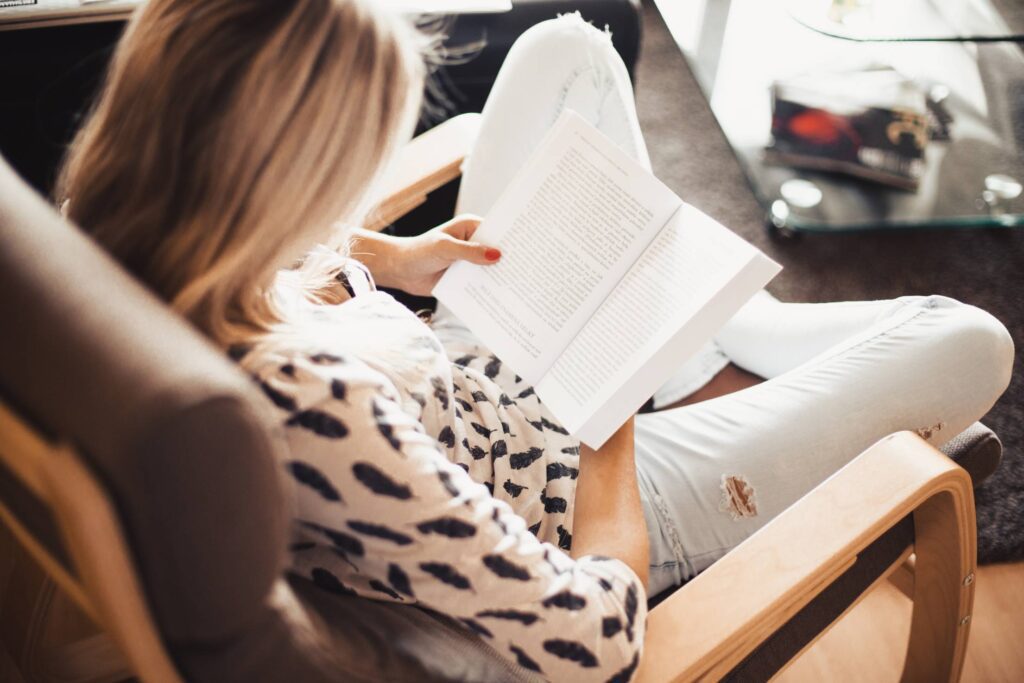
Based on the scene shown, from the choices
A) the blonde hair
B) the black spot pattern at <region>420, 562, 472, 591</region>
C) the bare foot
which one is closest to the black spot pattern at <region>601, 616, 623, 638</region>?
the black spot pattern at <region>420, 562, 472, 591</region>

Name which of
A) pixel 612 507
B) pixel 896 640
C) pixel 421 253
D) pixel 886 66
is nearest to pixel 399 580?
pixel 612 507

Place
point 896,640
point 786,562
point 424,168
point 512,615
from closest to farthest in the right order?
point 512,615 → point 786,562 → point 424,168 → point 896,640

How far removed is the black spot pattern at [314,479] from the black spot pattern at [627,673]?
0.28m

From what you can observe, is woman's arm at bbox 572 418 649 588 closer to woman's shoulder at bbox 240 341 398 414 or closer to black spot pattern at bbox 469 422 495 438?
black spot pattern at bbox 469 422 495 438

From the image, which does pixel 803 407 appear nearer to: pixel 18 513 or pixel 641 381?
pixel 641 381

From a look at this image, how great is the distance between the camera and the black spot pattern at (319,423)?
0.57 meters

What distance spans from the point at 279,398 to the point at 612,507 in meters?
0.38

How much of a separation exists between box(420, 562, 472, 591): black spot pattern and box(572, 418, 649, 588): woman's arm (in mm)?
179

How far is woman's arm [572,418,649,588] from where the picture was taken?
2.51 ft

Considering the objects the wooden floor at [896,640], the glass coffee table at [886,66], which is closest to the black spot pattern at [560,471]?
the wooden floor at [896,640]

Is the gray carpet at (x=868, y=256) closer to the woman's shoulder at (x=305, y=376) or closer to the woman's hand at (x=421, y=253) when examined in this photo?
the woman's hand at (x=421, y=253)

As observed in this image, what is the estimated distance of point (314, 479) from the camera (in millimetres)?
581

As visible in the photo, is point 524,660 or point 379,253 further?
point 379,253

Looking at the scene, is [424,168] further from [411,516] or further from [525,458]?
[411,516]
